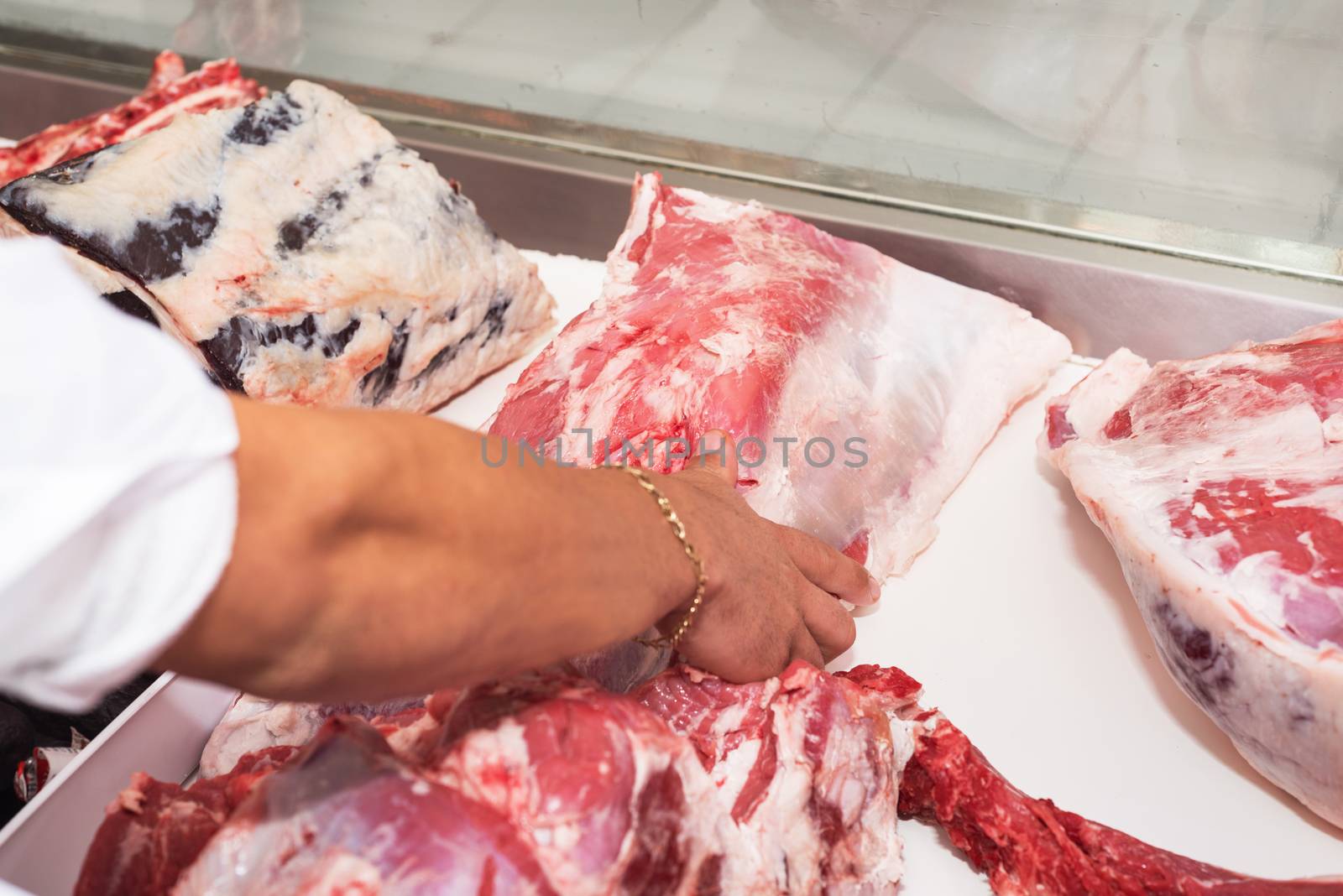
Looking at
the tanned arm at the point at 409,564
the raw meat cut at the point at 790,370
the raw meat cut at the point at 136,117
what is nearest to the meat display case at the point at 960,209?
the raw meat cut at the point at 790,370

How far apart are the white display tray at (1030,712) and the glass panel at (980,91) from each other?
0.53m

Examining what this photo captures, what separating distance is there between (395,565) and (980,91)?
63.0 inches

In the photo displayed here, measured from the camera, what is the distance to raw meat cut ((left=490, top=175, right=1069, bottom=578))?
1.56 meters

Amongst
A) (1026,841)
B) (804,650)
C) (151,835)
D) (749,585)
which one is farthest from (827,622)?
(151,835)

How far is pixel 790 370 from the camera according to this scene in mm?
1629

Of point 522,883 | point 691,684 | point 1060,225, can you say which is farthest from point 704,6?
point 522,883

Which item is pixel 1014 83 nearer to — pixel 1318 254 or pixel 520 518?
pixel 1318 254

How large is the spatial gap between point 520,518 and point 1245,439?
1056mm

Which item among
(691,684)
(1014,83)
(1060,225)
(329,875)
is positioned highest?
(1014,83)

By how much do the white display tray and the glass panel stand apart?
530 mm

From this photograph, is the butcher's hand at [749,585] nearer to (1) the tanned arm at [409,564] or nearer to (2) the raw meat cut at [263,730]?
(1) the tanned arm at [409,564]

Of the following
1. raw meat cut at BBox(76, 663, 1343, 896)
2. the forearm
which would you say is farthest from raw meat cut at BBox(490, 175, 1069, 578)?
the forearm

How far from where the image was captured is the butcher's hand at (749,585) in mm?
1163

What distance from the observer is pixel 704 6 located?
2.25 m
